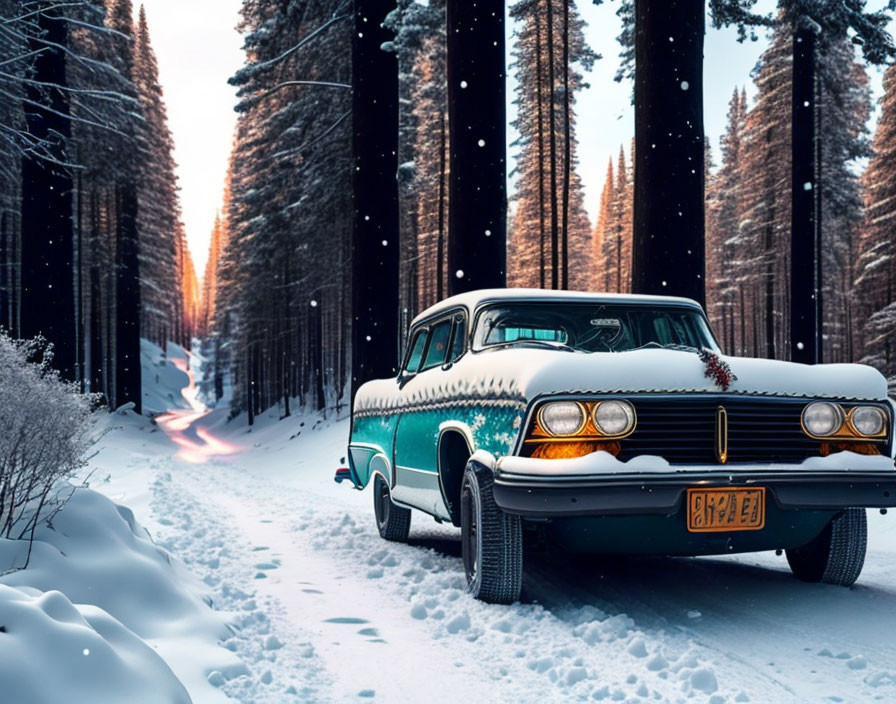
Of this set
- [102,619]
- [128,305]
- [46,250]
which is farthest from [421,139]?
[102,619]

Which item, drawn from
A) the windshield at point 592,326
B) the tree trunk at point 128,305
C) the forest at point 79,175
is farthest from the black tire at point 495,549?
the tree trunk at point 128,305

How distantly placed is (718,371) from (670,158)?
4.81m

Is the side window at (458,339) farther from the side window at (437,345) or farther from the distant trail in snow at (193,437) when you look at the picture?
the distant trail in snow at (193,437)

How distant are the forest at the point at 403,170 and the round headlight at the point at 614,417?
4329 millimetres

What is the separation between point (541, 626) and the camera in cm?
454

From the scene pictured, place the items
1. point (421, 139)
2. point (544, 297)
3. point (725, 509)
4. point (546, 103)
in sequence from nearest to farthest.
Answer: point (725, 509) < point (544, 297) < point (546, 103) < point (421, 139)

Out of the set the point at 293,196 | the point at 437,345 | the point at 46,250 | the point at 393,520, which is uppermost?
the point at 293,196

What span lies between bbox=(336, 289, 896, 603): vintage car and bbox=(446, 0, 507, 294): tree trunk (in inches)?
199

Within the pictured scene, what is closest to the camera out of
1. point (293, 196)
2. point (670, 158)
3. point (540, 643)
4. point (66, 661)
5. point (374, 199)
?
point (66, 661)

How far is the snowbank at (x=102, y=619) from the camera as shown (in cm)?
282

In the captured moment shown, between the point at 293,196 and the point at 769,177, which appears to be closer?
the point at 293,196

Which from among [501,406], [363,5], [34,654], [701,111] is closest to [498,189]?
[701,111]

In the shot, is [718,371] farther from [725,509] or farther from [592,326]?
[592,326]

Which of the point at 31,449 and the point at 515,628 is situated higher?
the point at 31,449
